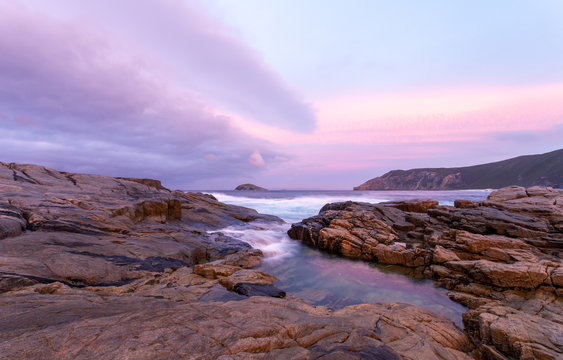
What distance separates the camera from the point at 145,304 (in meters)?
5.72

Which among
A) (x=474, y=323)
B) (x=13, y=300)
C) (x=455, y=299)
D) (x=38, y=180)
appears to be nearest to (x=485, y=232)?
(x=455, y=299)

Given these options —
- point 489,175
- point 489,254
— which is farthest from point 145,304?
point 489,175

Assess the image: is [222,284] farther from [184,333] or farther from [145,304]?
[184,333]

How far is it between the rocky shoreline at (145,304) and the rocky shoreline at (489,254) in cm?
130

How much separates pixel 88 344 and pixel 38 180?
19.8 metres

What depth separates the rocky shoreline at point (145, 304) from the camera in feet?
12.8

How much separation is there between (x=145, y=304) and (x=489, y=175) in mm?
190686

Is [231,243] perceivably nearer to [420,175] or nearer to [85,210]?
[85,210]

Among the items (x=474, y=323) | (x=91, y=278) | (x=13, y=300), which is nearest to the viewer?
(x=13, y=300)

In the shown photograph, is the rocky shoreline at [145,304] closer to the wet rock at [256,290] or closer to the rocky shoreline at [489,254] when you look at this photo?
the wet rock at [256,290]

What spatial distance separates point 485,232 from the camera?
16.8 metres

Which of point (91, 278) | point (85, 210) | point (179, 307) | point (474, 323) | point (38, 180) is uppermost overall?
point (38, 180)

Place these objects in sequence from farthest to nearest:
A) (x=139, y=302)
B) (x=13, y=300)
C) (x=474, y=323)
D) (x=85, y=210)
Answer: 1. (x=85, y=210)
2. (x=474, y=323)
3. (x=139, y=302)
4. (x=13, y=300)

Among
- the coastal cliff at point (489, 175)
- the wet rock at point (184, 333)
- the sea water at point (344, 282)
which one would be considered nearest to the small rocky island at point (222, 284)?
the wet rock at point (184, 333)
